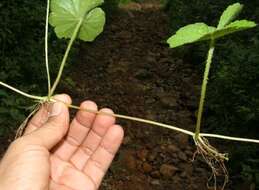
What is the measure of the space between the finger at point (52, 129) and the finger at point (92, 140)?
31cm

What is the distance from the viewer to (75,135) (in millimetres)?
2395

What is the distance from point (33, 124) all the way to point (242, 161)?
3.36m

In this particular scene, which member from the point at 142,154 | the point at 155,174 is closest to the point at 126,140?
the point at 142,154

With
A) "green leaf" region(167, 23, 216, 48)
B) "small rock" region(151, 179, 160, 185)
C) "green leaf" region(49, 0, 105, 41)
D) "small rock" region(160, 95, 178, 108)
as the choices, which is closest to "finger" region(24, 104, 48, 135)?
"green leaf" region(49, 0, 105, 41)

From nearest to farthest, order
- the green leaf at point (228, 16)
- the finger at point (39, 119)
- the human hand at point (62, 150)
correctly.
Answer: the green leaf at point (228, 16) → the human hand at point (62, 150) → the finger at point (39, 119)

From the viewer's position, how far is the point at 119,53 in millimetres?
9211

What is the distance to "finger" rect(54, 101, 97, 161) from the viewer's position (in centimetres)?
231

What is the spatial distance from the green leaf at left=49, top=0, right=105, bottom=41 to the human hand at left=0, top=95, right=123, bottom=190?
33cm

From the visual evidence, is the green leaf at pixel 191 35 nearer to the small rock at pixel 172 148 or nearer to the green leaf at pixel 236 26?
the green leaf at pixel 236 26

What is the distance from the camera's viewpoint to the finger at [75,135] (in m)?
2.31

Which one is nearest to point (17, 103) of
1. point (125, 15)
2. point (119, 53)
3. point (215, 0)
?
point (119, 53)

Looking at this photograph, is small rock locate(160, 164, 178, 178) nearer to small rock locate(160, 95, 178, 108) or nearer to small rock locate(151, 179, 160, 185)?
small rock locate(151, 179, 160, 185)

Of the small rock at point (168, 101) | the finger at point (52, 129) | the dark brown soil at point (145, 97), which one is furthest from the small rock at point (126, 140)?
the finger at point (52, 129)

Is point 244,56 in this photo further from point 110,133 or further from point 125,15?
point 125,15
